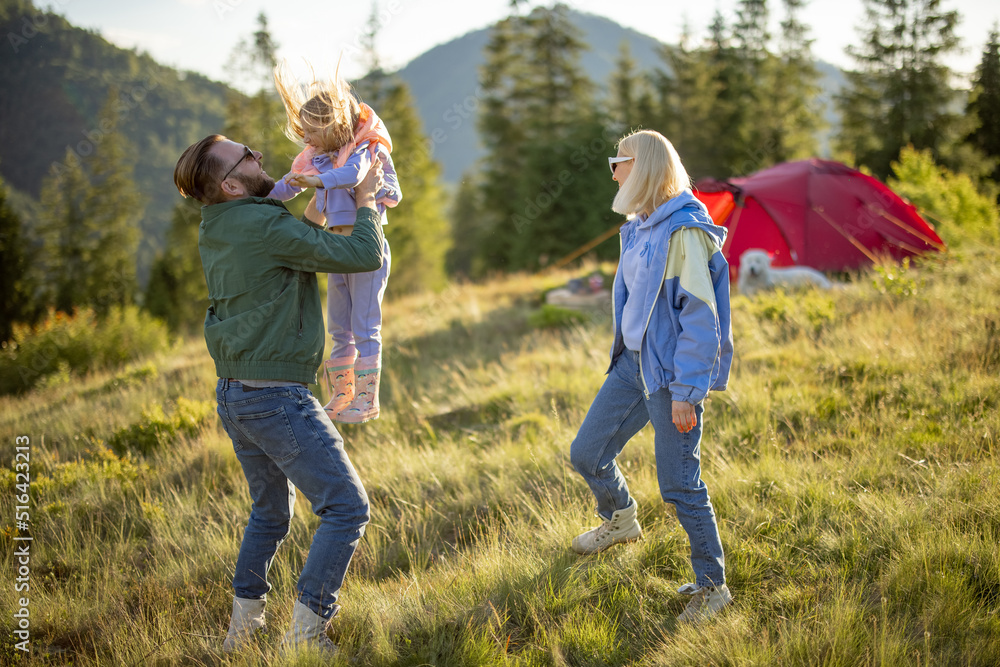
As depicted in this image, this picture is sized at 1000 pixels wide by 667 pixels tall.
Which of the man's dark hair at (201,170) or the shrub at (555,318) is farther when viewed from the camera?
the shrub at (555,318)

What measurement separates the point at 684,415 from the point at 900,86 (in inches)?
1372

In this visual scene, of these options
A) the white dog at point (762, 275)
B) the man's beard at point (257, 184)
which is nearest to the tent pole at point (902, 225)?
the white dog at point (762, 275)

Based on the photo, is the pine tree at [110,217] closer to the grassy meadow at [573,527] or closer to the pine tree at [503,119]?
the pine tree at [503,119]

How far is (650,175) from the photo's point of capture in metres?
2.39

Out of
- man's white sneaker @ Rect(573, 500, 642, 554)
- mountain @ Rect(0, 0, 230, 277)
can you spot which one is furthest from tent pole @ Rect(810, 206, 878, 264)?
mountain @ Rect(0, 0, 230, 277)

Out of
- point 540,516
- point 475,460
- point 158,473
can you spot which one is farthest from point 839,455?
point 158,473

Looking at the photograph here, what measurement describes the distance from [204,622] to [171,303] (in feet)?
135

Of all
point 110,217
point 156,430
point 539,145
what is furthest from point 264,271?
point 110,217

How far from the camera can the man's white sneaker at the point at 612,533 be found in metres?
2.85

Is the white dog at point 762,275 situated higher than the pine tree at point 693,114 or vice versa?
the pine tree at point 693,114

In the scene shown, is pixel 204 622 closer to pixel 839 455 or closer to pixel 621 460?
pixel 621 460

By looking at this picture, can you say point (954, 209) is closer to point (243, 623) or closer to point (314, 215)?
point (314, 215)

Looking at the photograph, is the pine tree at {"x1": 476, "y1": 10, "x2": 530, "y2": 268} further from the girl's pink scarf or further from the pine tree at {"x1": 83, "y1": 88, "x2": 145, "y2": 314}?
the girl's pink scarf

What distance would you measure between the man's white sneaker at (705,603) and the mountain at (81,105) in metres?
42.3
